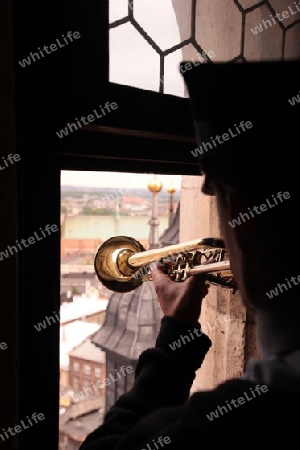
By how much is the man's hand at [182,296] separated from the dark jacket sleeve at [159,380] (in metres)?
0.05

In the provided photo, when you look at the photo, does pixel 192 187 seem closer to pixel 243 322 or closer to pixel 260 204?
pixel 243 322

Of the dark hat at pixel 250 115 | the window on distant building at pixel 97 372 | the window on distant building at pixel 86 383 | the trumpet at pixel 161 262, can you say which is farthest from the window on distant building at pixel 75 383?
the dark hat at pixel 250 115

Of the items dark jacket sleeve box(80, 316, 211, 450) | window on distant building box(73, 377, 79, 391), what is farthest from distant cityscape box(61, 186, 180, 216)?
window on distant building box(73, 377, 79, 391)

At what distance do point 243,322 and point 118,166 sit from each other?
0.69m

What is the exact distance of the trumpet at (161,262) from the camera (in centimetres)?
97

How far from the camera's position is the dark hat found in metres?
0.48

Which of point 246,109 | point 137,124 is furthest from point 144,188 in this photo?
point 246,109

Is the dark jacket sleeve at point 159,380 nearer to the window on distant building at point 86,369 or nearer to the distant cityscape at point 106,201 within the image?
the distant cityscape at point 106,201

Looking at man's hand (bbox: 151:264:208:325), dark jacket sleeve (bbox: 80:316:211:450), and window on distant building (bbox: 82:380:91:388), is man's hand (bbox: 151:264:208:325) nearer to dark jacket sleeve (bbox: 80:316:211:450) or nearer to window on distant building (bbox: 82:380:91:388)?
dark jacket sleeve (bbox: 80:316:211:450)

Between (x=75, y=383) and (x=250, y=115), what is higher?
(x=250, y=115)

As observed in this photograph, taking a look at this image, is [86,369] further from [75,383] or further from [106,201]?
[106,201]

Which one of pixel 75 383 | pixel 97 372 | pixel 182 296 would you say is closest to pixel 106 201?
pixel 182 296

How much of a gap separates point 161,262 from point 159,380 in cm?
36

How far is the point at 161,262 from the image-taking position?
3.43 feet
